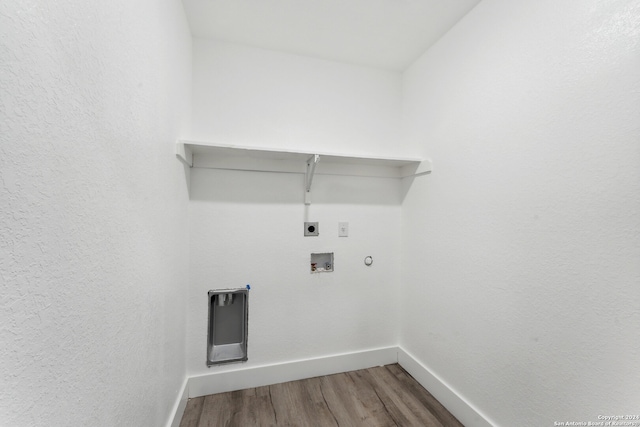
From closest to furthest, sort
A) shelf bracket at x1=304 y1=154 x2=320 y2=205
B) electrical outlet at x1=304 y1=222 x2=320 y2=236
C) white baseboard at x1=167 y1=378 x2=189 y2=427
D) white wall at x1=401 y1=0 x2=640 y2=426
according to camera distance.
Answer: white wall at x1=401 y1=0 x2=640 y2=426 < white baseboard at x1=167 y1=378 x2=189 y2=427 < shelf bracket at x1=304 y1=154 x2=320 y2=205 < electrical outlet at x1=304 y1=222 x2=320 y2=236

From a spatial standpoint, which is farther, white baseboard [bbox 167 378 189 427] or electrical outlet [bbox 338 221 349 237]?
electrical outlet [bbox 338 221 349 237]

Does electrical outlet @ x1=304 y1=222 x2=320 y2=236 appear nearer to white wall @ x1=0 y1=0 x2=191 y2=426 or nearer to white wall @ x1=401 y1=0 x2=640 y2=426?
white wall @ x1=401 y1=0 x2=640 y2=426

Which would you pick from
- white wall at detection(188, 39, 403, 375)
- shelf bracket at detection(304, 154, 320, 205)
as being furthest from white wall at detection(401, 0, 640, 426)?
shelf bracket at detection(304, 154, 320, 205)

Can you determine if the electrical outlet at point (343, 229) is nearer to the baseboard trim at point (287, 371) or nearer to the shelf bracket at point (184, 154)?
the baseboard trim at point (287, 371)

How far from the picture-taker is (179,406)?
4.86 ft

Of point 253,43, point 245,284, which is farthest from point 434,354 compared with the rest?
point 253,43

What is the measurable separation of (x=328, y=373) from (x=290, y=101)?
2046 millimetres

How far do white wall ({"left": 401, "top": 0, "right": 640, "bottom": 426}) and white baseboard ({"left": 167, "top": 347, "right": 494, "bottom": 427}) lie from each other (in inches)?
3.4

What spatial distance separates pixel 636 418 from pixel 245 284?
185 cm

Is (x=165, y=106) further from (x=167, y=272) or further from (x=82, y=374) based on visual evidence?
(x=82, y=374)

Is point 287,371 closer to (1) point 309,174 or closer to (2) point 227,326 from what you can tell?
(2) point 227,326

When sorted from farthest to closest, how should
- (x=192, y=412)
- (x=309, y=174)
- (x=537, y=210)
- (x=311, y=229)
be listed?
(x=311, y=229) → (x=309, y=174) → (x=192, y=412) → (x=537, y=210)

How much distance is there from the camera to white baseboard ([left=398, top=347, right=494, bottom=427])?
1436 mm

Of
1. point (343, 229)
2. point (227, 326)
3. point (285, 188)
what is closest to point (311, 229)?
point (343, 229)
